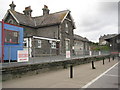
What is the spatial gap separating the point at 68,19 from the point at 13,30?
2155 cm

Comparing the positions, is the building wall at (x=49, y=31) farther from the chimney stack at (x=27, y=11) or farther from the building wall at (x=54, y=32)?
the chimney stack at (x=27, y=11)

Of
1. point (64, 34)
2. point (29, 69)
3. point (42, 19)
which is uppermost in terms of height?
point (42, 19)

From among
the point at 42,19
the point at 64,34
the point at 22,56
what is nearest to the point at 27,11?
the point at 42,19

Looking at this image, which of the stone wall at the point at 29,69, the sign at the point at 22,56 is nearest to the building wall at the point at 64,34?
the stone wall at the point at 29,69

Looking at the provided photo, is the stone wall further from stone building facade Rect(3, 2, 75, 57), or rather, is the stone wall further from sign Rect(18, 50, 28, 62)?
stone building facade Rect(3, 2, 75, 57)

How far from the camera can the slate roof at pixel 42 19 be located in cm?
2917

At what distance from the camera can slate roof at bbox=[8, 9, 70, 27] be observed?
95.7 feet

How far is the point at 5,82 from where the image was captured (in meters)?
8.48

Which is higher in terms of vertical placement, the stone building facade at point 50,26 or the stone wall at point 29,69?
the stone building facade at point 50,26

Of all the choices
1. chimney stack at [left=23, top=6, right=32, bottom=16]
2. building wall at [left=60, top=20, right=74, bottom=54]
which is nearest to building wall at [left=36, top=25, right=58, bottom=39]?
building wall at [left=60, top=20, right=74, bottom=54]

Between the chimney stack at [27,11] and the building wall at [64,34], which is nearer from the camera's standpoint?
the building wall at [64,34]

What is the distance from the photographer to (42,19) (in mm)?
33312

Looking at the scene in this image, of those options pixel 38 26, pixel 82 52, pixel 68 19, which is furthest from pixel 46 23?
pixel 82 52

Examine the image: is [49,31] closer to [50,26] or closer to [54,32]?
[50,26]
